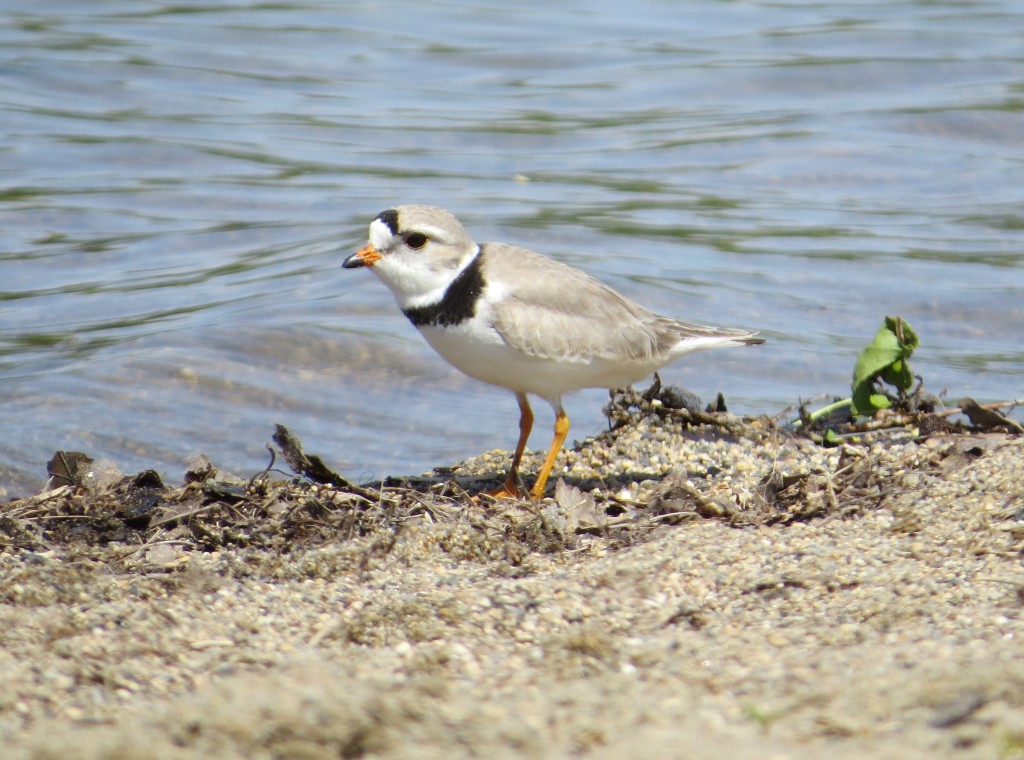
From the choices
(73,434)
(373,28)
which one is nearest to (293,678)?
(73,434)

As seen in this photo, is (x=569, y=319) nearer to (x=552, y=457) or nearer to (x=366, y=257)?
(x=552, y=457)

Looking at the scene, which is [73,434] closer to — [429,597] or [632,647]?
[429,597]

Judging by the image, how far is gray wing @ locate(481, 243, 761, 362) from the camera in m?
5.17

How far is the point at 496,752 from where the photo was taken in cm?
271

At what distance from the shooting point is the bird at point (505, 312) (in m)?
5.15

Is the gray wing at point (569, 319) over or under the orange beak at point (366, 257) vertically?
under

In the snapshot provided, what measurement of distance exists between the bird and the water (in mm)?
1615

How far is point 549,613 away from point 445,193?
25.6 feet

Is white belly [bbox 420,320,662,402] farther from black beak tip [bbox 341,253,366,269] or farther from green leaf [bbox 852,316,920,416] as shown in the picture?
green leaf [bbox 852,316,920,416]

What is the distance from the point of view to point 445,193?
441 inches

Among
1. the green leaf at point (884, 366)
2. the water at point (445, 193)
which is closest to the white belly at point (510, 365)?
the green leaf at point (884, 366)

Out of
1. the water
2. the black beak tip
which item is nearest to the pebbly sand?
the black beak tip

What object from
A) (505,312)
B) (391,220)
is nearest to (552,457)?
(505,312)

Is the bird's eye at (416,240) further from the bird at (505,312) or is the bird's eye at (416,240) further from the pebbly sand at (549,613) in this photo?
the pebbly sand at (549,613)
